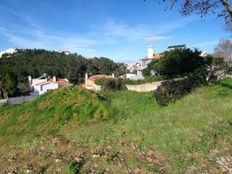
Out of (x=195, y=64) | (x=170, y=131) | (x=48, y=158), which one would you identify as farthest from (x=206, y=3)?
(x=195, y=64)

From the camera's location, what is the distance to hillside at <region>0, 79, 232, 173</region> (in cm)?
546

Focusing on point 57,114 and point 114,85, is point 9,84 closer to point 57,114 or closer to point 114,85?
point 114,85

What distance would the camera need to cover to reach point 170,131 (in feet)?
24.2

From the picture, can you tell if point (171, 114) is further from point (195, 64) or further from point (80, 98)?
point (195, 64)

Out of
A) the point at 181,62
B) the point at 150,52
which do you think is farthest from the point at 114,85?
the point at 150,52

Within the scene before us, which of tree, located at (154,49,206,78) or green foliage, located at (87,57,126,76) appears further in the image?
green foliage, located at (87,57,126,76)

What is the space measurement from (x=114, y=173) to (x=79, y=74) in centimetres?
6932

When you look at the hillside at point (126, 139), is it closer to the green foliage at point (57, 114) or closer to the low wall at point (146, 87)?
the green foliage at point (57, 114)

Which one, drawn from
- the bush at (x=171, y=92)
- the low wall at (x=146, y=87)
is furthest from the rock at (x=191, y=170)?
the low wall at (x=146, y=87)

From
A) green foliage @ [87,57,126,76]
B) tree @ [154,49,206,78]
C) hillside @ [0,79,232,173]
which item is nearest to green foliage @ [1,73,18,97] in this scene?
tree @ [154,49,206,78]

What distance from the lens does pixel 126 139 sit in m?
7.31

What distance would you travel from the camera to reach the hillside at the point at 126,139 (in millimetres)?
5461

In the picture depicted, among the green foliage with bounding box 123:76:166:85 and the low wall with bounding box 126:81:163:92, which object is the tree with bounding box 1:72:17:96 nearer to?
the green foliage with bounding box 123:76:166:85

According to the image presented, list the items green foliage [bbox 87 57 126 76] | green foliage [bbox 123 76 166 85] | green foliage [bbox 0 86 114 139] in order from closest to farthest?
green foliage [bbox 0 86 114 139] < green foliage [bbox 123 76 166 85] < green foliage [bbox 87 57 126 76]
